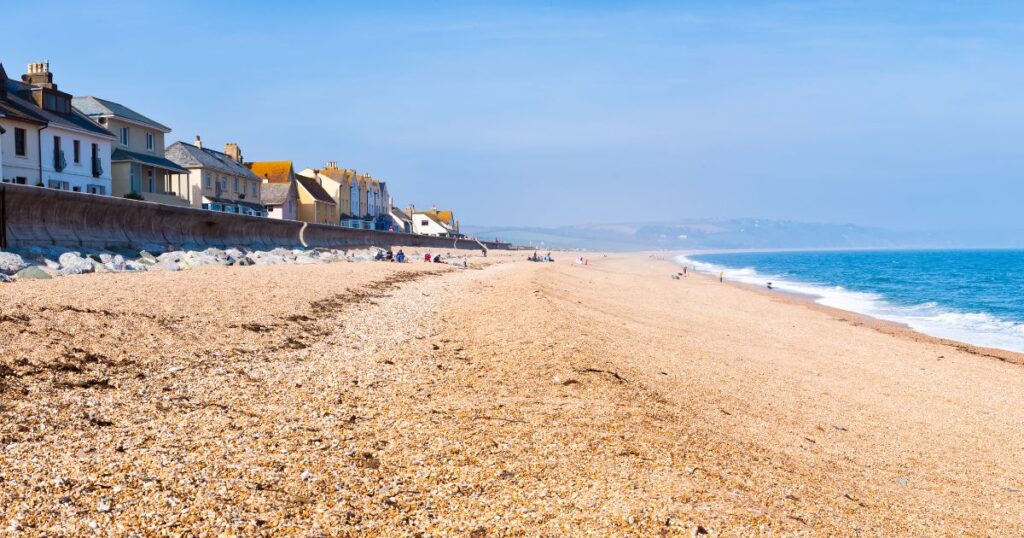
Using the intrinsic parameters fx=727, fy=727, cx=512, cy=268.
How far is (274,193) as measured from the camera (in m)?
59.9

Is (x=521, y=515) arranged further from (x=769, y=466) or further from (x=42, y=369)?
(x=42, y=369)

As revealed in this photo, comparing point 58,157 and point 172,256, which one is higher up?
point 58,157

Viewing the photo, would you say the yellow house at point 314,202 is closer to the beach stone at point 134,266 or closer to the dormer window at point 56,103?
the dormer window at point 56,103

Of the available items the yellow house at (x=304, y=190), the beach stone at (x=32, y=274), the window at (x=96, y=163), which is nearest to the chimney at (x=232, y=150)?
the yellow house at (x=304, y=190)

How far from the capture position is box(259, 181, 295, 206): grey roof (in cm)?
5941

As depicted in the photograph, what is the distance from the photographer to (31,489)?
156 inches

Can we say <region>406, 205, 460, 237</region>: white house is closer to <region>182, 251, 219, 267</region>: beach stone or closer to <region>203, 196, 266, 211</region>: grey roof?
<region>203, 196, 266, 211</region>: grey roof

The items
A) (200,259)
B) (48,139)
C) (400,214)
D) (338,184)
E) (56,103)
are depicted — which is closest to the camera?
(200,259)

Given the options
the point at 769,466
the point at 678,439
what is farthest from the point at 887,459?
the point at 678,439

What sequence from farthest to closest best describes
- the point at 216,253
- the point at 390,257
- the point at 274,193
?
1. the point at 274,193
2. the point at 390,257
3. the point at 216,253

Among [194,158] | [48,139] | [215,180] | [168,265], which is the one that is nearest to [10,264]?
[168,265]

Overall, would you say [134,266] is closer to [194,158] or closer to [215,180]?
[194,158]

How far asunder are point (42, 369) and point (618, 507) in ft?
16.2

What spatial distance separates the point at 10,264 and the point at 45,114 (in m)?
22.9
